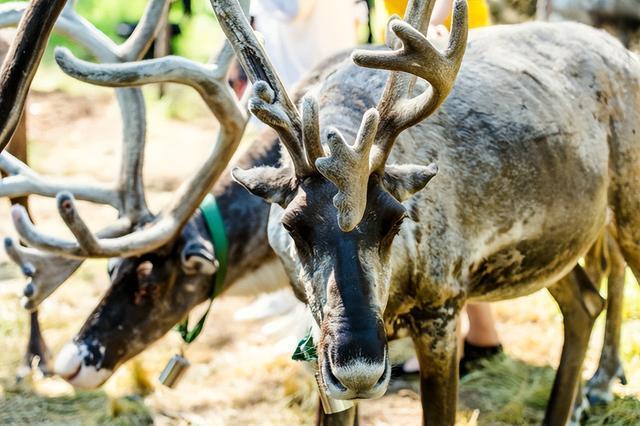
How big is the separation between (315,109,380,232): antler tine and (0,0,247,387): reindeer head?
54.4 inches

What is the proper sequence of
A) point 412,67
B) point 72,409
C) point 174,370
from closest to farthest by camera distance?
point 412,67, point 174,370, point 72,409

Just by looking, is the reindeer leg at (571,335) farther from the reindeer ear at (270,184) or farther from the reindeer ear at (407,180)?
the reindeer ear at (270,184)

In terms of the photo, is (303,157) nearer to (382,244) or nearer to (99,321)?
(382,244)

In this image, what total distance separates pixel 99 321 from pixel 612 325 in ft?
8.21

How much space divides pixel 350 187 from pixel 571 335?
6.69 ft

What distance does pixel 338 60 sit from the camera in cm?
368

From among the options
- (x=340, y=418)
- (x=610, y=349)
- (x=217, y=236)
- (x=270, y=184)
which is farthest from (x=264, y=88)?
(x=610, y=349)

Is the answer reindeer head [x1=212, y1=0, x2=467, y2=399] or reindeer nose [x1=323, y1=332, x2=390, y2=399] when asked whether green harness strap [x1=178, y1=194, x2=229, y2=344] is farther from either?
reindeer nose [x1=323, y1=332, x2=390, y2=399]

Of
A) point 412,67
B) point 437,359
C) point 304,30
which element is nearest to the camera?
point 412,67

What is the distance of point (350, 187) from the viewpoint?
100 inches

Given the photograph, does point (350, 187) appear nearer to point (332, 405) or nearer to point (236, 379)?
point (332, 405)

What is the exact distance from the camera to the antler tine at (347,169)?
100 inches

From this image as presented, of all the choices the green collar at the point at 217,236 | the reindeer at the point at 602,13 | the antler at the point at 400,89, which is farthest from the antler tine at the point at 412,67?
the reindeer at the point at 602,13

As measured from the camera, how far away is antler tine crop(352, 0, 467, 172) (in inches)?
105
